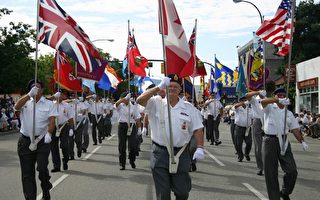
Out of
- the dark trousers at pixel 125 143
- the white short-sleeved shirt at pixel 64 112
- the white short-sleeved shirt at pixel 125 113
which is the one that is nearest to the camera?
the dark trousers at pixel 125 143

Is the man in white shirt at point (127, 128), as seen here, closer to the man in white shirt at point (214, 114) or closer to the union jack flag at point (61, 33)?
the union jack flag at point (61, 33)

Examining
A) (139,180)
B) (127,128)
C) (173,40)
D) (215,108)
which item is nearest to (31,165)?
(173,40)

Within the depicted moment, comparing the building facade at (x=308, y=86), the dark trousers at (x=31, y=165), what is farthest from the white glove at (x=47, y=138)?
the building facade at (x=308, y=86)

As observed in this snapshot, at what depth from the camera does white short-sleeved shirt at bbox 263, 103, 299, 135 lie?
768 cm

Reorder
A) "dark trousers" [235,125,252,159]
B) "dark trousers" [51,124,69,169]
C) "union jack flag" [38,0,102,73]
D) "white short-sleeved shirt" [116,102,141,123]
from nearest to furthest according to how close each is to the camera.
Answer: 1. "union jack flag" [38,0,102,73]
2. "dark trousers" [51,124,69,169]
3. "white short-sleeved shirt" [116,102,141,123]
4. "dark trousers" [235,125,252,159]

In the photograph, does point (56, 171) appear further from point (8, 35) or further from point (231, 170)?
point (8, 35)

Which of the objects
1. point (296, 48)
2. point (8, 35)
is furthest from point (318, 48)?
Result: point (8, 35)

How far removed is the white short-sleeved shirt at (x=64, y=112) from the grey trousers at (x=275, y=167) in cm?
598

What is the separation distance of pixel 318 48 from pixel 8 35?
30758 mm

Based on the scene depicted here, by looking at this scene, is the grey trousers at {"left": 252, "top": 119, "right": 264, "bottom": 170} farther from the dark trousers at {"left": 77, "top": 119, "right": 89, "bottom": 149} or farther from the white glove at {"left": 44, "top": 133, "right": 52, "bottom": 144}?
the white glove at {"left": 44, "top": 133, "right": 52, "bottom": 144}

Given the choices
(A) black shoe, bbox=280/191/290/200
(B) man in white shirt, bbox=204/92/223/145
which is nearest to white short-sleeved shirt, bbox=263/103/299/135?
(A) black shoe, bbox=280/191/290/200

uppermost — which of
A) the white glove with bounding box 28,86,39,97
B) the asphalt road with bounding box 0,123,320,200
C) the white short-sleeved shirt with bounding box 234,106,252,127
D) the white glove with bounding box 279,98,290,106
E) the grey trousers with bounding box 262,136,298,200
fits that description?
→ the white glove with bounding box 28,86,39,97

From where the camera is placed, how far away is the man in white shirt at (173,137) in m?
5.66

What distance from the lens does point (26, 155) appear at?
7.22 metres
